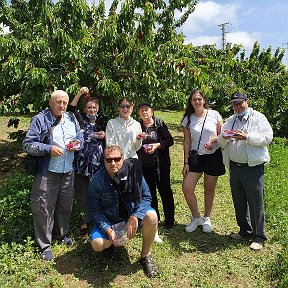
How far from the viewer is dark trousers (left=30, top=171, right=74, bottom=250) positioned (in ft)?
12.8

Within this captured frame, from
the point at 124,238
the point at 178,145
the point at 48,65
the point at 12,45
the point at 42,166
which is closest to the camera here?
the point at 124,238

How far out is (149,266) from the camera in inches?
151

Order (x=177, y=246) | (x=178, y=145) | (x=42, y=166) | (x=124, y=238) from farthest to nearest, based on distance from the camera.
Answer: (x=178, y=145)
(x=177, y=246)
(x=42, y=166)
(x=124, y=238)

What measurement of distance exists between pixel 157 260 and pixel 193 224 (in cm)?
96

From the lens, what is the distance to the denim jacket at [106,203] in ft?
12.2

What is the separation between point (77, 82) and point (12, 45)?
974 millimetres

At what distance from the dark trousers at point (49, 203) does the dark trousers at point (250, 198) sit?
1999 millimetres

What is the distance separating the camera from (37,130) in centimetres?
382

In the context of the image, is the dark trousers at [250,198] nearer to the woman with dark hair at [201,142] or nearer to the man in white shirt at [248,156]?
the man in white shirt at [248,156]

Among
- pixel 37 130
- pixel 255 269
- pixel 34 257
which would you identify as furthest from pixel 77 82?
pixel 255 269

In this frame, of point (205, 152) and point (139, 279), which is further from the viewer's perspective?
point (205, 152)

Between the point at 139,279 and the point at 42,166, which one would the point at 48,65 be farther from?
the point at 139,279

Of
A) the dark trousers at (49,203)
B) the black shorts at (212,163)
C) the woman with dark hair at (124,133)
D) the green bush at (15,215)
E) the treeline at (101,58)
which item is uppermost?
the treeline at (101,58)

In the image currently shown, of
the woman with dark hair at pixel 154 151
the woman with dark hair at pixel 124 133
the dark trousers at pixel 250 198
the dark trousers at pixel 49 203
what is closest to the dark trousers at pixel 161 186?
the woman with dark hair at pixel 154 151
